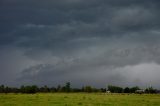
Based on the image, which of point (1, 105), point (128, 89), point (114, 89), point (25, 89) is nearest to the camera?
point (1, 105)

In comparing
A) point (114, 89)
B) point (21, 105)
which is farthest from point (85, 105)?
point (114, 89)

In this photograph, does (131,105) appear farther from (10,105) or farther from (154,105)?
(10,105)

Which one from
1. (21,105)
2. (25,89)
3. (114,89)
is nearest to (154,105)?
(21,105)

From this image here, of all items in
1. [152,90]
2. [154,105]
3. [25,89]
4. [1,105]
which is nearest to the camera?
[1,105]

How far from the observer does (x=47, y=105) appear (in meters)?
35.1

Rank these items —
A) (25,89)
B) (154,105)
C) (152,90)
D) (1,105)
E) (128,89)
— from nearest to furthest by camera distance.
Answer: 1. (1,105)
2. (154,105)
3. (25,89)
4. (152,90)
5. (128,89)

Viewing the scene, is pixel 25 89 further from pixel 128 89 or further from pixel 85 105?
pixel 85 105

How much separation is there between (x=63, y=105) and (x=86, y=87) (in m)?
122

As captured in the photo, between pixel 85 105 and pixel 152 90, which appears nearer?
pixel 85 105

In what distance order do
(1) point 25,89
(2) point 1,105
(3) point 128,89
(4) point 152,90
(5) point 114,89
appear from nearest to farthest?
(2) point 1,105 < (1) point 25,89 < (4) point 152,90 < (3) point 128,89 < (5) point 114,89

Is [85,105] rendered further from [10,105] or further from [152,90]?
[152,90]

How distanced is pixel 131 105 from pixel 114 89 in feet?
417

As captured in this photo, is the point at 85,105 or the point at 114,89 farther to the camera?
the point at 114,89

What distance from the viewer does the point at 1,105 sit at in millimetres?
34812
